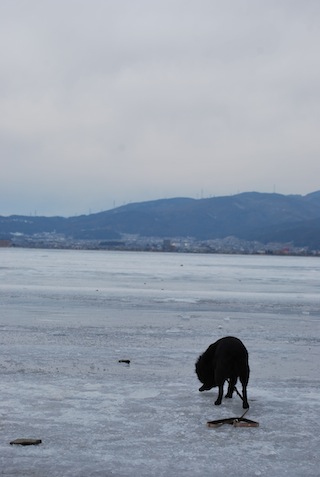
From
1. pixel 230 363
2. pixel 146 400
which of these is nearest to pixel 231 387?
pixel 230 363

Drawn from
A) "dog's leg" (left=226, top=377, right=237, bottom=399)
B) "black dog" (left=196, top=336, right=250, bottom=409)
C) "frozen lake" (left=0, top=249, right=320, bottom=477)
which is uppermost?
"black dog" (left=196, top=336, right=250, bottom=409)

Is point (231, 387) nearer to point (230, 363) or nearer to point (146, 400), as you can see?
point (230, 363)

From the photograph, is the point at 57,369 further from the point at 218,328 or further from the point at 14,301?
the point at 14,301

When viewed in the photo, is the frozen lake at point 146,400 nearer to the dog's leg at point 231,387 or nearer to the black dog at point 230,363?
the dog's leg at point 231,387

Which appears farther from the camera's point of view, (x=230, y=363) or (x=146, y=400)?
(x=146, y=400)

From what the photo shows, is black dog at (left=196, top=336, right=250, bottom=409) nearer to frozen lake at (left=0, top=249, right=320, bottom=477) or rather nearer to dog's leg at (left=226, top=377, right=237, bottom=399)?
dog's leg at (left=226, top=377, right=237, bottom=399)

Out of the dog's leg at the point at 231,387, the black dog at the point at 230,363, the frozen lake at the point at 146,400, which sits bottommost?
the frozen lake at the point at 146,400

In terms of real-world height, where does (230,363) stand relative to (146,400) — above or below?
above

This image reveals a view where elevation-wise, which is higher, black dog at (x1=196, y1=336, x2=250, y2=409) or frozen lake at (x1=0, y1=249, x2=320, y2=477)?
black dog at (x1=196, y1=336, x2=250, y2=409)

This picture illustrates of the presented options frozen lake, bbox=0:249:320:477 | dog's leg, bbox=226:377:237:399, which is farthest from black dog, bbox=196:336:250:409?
frozen lake, bbox=0:249:320:477

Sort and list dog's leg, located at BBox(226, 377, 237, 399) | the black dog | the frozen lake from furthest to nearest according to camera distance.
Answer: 1. dog's leg, located at BBox(226, 377, 237, 399)
2. the black dog
3. the frozen lake

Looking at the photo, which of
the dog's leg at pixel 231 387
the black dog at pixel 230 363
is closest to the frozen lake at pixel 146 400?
the dog's leg at pixel 231 387

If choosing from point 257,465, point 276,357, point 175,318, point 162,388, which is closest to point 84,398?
point 162,388

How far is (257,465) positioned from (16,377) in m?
5.29
